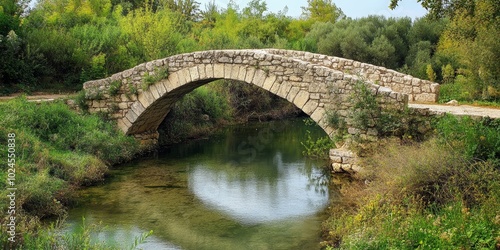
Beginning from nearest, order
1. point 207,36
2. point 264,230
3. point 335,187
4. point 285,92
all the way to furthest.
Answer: point 264,230 < point 335,187 < point 285,92 < point 207,36

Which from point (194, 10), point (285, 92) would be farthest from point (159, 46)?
point (194, 10)

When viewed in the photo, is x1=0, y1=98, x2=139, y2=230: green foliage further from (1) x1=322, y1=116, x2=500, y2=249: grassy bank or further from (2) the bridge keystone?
(1) x1=322, y1=116, x2=500, y2=249: grassy bank

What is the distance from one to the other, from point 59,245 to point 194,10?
91.6ft

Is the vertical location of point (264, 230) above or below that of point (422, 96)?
below

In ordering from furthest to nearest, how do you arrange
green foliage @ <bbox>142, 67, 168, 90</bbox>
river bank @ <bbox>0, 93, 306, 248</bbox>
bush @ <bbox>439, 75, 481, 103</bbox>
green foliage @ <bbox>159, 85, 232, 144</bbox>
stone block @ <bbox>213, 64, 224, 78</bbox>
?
1. green foliage @ <bbox>159, 85, 232, 144</bbox>
2. bush @ <bbox>439, 75, 481, 103</bbox>
3. green foliage @ <bbox>142, 67, 168, 90</bbox>
4. stone block @ <bbox>213, 64, 224, 78</bbox>
5. river bank @ <bbox>0, 93, 306, 248</bbox>

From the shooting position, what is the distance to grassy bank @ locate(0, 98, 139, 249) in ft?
26.5

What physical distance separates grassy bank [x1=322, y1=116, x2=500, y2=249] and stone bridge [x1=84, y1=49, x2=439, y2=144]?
169cm

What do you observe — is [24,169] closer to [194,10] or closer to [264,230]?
[264,230]

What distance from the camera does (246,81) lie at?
11883 mm

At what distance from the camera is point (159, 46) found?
17234 millimetres

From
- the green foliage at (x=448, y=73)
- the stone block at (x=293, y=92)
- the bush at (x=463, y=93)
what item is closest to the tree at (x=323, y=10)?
the green foliage at (x=448, y=73)

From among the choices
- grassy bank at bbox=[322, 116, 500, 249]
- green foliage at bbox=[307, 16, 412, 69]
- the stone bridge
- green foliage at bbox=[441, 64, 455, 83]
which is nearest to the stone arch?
the stone bridge

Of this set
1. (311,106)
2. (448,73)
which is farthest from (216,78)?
(448,73)

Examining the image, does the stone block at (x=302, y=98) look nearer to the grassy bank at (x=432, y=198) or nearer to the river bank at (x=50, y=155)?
the grassy bank at (x=432, y=198)
